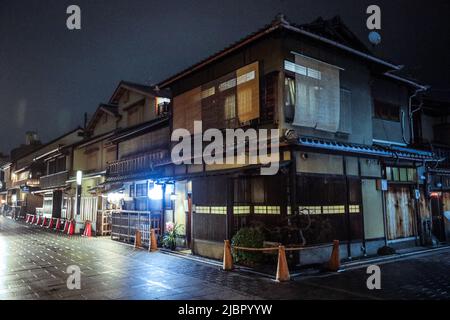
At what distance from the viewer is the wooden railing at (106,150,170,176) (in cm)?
2022

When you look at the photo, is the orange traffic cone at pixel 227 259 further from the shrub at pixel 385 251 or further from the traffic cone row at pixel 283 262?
the shrub at pixel 385 251

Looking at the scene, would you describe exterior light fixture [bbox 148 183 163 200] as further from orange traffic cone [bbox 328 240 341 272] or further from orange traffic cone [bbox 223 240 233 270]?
orange traffic cone [bbox 328 240 341 272]

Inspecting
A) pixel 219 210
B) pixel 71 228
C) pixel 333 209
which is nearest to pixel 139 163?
pixel 71 228

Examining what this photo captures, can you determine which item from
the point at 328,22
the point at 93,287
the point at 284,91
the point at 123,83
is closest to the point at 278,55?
the point at 284,91

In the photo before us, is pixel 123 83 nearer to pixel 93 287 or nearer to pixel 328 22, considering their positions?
pixel 328 22

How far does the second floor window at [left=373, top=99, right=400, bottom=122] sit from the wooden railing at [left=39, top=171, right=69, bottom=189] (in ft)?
97.3

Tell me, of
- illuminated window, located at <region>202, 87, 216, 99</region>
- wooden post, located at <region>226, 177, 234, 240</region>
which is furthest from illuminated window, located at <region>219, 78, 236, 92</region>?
wooden post, located at <region>226, 177, 234, 240</region>

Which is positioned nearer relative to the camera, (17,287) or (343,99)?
(17,287)

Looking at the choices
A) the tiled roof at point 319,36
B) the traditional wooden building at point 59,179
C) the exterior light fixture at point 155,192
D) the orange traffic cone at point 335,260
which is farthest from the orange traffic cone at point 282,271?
the traditional wooden building at point 59,179

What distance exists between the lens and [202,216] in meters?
15.7

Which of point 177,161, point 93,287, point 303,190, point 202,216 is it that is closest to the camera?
point 93,287

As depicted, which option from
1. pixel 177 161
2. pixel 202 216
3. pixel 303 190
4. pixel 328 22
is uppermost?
pixel 328 22
